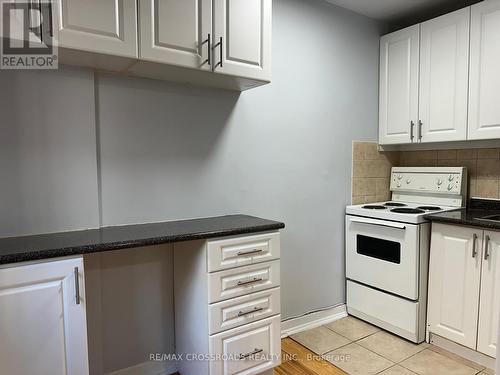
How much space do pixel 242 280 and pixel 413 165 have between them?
6.64 ft

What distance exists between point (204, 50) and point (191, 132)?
50cm

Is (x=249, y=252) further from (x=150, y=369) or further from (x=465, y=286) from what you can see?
(x=465, y=286)

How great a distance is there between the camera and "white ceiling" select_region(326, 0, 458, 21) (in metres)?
2.59

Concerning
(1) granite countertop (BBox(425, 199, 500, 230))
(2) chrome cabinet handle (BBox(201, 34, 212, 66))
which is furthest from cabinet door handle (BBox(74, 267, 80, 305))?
(1) granite countertop (BBox(425, 199, 500, 230))

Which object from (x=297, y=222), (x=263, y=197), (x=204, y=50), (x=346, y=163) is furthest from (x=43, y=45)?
(x=346, y=163)

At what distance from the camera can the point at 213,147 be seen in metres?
2.15

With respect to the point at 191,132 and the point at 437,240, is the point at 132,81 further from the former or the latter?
the point at 437,240

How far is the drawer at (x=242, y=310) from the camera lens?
5.74ft

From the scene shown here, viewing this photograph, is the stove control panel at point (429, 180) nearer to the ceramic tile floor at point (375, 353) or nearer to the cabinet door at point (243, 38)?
the ceramic tile floor at point (375, 353)

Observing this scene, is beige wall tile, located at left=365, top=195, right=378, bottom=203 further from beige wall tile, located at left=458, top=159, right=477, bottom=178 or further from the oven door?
beige wall tile, located at left=458, top=159, right=477, bottom=178

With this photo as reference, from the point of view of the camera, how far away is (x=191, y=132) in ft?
6.77

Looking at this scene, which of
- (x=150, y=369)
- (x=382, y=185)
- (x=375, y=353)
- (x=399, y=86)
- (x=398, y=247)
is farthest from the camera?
(x=382, y=185)

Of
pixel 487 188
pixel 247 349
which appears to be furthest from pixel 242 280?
pixel 487 188

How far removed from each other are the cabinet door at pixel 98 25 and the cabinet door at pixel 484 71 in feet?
7.06
